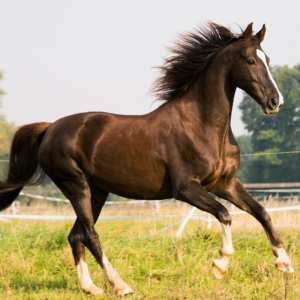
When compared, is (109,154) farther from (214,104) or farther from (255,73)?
(255,73)

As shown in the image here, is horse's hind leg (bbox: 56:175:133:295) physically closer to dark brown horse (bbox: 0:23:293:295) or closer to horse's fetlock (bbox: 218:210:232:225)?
dark brown horse (bbox: 0:23:293:295)

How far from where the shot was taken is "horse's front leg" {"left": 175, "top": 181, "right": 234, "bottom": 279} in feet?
11.0

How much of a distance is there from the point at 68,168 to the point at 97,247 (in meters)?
0.94

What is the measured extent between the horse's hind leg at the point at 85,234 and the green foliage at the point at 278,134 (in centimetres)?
3234

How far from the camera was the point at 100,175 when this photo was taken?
13.5 feet

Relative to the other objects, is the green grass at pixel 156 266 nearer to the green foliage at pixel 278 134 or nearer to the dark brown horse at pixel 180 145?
the dark brown horse at pixel 180 145

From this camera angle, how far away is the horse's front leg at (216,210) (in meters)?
3.34

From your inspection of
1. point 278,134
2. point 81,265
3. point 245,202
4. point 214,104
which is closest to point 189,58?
point 214,104

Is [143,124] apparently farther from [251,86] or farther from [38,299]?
[38,299]

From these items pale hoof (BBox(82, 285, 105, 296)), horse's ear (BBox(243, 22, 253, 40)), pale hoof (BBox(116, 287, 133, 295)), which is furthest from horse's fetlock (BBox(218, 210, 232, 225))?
horse's ear (BBox(243, 22, 253, 40))

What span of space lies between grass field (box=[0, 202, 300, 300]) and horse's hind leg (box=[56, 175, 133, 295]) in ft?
0.48

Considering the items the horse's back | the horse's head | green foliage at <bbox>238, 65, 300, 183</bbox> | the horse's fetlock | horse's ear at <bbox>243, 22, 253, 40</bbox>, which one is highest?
horse's ear at <bbox>243, 22, 253, 40</bbox>

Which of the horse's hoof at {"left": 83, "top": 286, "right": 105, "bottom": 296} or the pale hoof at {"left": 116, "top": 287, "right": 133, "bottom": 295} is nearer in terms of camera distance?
the pale hoof at {"left": 116, "top": 287, "right": 133, "bottom": 295}

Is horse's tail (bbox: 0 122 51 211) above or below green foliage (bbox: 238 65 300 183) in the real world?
above
